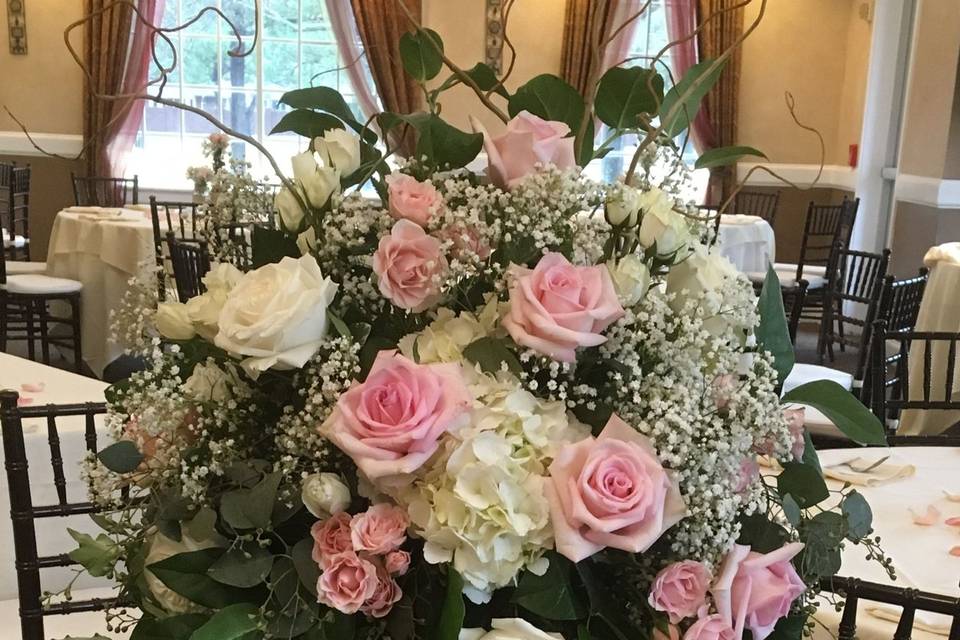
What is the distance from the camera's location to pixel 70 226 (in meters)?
5.12

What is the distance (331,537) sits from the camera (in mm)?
650

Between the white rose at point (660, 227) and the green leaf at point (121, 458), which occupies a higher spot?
the white rose at point (660, 227)

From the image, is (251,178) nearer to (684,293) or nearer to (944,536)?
(684,293)

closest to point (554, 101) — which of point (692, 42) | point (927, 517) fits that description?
point (927, 517)

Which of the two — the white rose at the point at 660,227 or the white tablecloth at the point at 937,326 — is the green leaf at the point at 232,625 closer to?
the white rose at the point at 660,227

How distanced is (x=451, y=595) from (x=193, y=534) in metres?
0.19

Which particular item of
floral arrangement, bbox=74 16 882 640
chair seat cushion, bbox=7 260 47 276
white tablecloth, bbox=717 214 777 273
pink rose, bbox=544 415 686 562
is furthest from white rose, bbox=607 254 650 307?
chair seat cushion, bbox=7 260 47 276

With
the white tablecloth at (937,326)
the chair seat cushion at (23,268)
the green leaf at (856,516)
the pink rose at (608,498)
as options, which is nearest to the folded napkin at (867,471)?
the green leaf at (856,516)

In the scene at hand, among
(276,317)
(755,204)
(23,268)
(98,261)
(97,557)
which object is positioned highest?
(276,317)

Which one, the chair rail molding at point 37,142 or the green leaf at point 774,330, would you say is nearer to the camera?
the green leaf at point 774,330

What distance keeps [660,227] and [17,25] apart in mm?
7304

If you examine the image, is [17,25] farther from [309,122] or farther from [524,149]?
[524,149]

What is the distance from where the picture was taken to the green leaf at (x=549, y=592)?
24.8 inches

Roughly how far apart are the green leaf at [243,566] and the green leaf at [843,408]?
426mm
